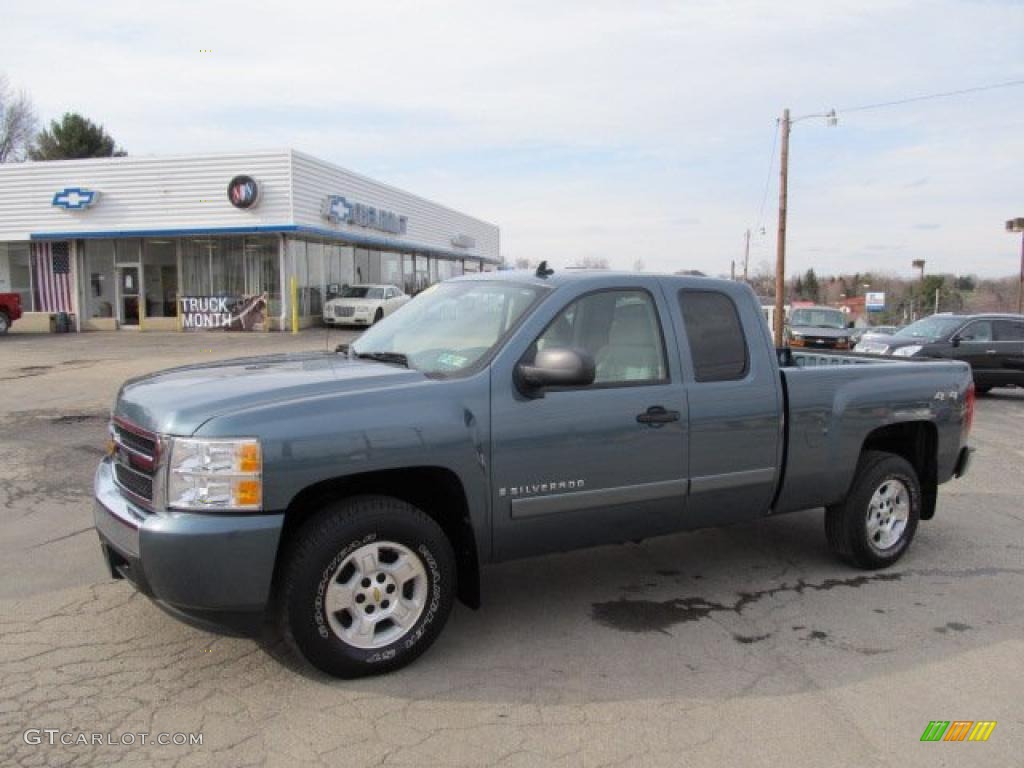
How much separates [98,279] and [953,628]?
31305 mm

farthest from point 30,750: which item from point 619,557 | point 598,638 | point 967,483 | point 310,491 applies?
point 967,483

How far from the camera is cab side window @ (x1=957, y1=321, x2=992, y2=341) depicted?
15258 mm

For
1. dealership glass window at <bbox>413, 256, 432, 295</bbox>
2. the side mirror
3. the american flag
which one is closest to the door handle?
the side mirror

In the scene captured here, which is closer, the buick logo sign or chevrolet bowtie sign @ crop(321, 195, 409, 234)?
the buick logo sign

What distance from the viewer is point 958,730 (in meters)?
3.36

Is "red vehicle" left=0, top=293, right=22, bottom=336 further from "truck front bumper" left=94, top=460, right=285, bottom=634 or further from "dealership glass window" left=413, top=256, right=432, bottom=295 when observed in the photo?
"truck front bumper" left=94, top=460, right=285, bottom=634

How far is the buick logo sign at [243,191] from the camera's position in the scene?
1075 inches

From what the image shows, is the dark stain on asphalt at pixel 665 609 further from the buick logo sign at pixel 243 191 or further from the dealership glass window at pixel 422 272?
the dealership glass window at pixel 422 272

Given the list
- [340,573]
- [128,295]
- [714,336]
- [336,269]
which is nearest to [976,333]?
[714,336]

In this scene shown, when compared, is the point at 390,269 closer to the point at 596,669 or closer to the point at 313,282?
the point at 313,282

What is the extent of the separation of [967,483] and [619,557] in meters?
4.62

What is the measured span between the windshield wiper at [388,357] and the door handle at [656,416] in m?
1.24

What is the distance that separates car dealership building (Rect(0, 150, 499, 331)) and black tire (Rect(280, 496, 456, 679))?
2532 centimetres

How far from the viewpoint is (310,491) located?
11.6 feet
